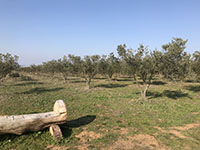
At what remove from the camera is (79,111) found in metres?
13.4

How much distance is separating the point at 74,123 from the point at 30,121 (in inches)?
144

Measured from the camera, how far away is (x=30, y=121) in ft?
25.7

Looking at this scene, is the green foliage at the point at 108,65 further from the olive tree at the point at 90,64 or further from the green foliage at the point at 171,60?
the green foliage at the point at 171,60

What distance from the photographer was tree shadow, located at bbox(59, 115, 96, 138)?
881 centimetres

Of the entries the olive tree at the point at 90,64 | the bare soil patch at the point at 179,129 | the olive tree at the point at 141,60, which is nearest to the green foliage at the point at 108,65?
the olive tree at the point at 90,64

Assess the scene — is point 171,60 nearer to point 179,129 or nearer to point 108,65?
point 179,129

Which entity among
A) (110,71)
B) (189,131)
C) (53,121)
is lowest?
(189,131)

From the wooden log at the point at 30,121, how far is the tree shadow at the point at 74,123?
896 millimetres

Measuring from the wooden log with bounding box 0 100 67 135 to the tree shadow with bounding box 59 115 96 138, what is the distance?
0.90m

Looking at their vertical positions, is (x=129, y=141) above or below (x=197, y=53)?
below

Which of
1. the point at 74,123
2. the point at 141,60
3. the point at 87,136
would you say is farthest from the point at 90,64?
the point at 87,136

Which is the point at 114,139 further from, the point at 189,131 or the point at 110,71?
the point at 110,71

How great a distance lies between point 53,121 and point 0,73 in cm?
1944

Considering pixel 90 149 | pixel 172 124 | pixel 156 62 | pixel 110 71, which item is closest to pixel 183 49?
pixel 156 62
